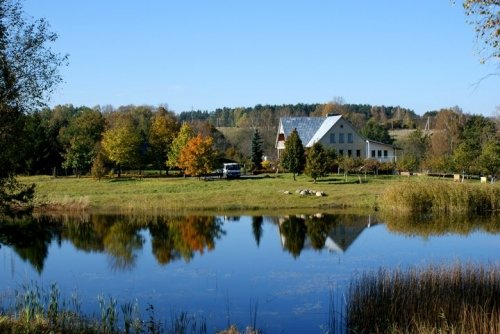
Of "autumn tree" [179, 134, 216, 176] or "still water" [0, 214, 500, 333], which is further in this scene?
"autumn tree" [179, 134, 216, 176]

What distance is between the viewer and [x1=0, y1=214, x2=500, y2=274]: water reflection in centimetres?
2539

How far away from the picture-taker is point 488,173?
158 feet

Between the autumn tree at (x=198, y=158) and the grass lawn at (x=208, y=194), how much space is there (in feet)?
7.85

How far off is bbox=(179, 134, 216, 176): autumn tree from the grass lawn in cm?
239

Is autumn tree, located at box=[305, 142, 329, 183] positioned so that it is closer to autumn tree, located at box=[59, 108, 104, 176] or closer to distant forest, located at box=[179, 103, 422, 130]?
autumn tree, located at box=[59, 108, 104, 176]

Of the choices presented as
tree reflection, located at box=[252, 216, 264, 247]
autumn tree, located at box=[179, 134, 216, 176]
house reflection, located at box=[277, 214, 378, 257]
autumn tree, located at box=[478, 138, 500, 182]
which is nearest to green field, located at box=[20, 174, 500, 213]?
autumn tree, located at box=[179, 134, 216, 176]

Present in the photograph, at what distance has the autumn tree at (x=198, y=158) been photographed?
53344 millimetres

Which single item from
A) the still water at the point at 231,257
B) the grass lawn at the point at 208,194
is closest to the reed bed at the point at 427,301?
the still water at the point at 231,257

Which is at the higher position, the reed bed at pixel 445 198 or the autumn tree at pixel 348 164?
the autumn tree at pixel 348 164

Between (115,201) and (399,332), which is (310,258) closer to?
(399,332)

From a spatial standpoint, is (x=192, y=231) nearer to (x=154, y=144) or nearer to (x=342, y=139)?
(x=154, y=144)

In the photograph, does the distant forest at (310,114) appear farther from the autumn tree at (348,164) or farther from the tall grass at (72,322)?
the tall grass at (72,322)

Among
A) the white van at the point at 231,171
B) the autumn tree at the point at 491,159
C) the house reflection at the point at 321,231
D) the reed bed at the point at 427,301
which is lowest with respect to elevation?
the house reflection at the point at 321,231

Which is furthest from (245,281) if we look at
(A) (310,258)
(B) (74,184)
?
(B) (74,184)
